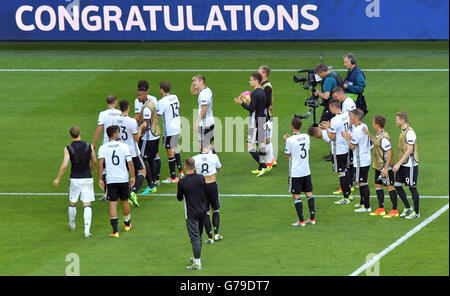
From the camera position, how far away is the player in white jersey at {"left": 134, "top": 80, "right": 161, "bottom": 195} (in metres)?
21.1

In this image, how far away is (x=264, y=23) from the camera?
32.7m

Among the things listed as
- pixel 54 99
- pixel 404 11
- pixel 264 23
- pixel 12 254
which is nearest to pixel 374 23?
pixel 404 11

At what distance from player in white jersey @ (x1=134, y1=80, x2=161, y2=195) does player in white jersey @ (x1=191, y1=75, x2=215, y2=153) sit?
1.04 meters

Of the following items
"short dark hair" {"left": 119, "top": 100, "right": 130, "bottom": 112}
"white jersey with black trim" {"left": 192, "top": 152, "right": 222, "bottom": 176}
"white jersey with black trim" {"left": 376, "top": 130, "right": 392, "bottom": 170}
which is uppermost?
"short dark hair" {"left": 119, "top": 100, "right": 130, "bottom": 112}

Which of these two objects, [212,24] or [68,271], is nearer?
[68,271]

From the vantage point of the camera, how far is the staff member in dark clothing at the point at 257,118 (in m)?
22.0

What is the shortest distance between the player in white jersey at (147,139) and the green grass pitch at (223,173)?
52cm

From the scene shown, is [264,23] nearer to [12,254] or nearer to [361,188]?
[361,188]

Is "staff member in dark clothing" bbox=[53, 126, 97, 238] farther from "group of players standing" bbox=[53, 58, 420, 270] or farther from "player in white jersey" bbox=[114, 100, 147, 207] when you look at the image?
"player in white jersey" bbox=[114, 100, 147, 207]

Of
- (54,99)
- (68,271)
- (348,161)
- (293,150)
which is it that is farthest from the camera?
(54,99)

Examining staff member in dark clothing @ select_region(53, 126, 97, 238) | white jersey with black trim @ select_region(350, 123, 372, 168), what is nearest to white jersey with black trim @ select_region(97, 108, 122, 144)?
staff member in dark clothing @ select_region(53, 126, 97, 238)

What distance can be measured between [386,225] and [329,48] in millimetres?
15033

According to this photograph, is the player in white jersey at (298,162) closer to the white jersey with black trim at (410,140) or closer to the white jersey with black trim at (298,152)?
the white jersey with black trim at (298,152)

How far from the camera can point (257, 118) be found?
22266mm
